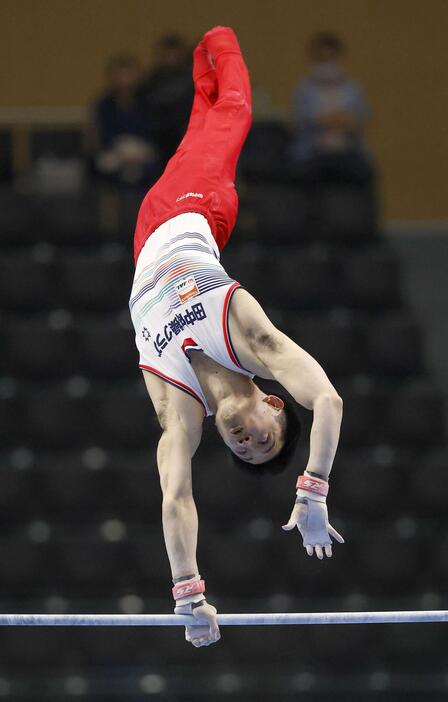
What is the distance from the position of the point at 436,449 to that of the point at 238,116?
307 centimetres

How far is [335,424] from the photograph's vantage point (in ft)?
14.2

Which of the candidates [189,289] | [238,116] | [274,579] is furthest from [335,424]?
[274,579]

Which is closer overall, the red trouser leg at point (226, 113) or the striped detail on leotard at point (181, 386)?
the striped detail on leotard at point (181, 386)

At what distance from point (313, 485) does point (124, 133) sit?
4410mm

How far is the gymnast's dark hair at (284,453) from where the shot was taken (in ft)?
15.6

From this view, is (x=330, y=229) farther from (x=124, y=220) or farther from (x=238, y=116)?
(x=238, y=116)

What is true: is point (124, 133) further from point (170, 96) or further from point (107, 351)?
point (107, 351)

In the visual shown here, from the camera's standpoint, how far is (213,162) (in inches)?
215

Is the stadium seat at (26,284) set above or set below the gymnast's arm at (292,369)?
above

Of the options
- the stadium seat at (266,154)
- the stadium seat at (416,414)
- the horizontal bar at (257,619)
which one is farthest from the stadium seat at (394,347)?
the horizontal bar at (257,619)

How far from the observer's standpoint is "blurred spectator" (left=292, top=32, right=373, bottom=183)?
330 inches

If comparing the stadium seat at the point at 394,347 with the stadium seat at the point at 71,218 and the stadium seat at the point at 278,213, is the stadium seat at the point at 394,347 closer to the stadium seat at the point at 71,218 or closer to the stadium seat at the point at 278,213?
the stadium seat at the point at 278,213

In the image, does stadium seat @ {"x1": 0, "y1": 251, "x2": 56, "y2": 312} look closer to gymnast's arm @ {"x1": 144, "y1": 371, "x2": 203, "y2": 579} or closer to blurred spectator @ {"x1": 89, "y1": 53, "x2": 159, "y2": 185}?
blurred spectator @ {"x1": 89, "y1": 53, "x2": 159, "y2": 185}

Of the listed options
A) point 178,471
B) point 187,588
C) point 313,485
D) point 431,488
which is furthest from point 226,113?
point 431,488
